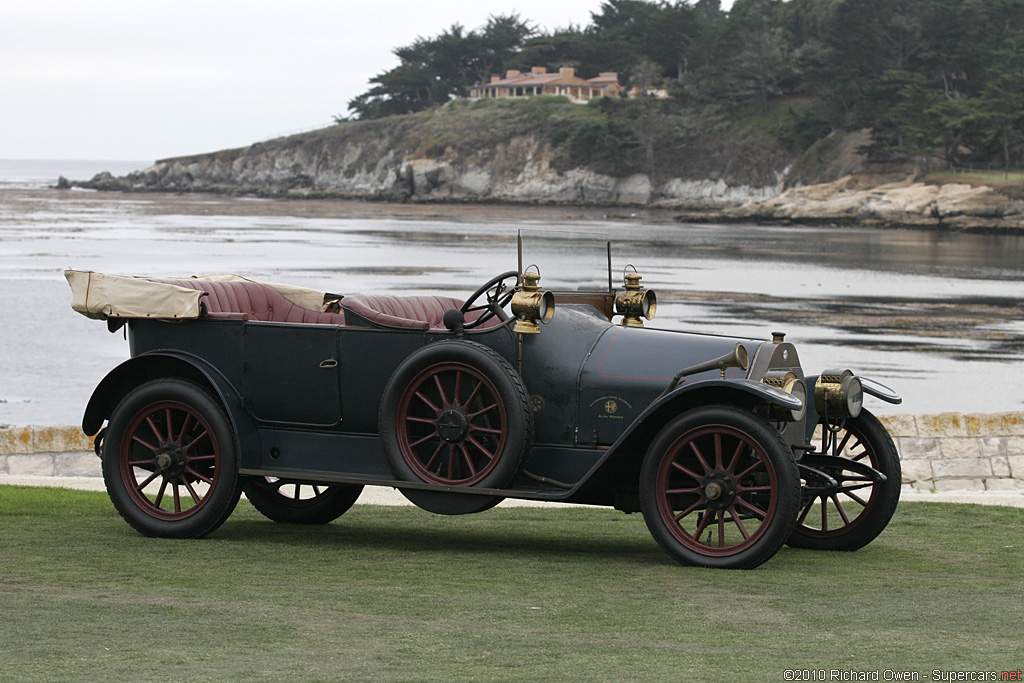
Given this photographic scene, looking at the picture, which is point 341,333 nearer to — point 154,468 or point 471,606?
point 154,468

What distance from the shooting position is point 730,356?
606 cm

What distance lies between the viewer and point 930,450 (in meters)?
11.9

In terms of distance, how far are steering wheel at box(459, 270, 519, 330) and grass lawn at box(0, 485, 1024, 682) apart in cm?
128

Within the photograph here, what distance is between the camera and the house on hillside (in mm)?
149125

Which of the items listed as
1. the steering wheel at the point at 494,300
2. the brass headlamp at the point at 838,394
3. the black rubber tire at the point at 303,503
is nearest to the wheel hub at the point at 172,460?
the black rubber tire at the point at 303,503

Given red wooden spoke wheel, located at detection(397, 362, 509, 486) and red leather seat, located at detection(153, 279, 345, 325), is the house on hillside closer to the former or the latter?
red leather seat, located at detection(153, 279, 345, 325)

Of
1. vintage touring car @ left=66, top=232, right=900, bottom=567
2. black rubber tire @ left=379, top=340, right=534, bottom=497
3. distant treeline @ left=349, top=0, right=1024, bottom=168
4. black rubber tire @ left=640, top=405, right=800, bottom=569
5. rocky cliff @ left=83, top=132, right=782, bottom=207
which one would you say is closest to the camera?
black rubber tire @ left=640, top=405, right=800, bottom=569

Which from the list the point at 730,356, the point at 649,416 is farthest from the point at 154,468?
the point at 730,356

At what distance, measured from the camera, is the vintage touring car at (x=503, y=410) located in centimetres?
613

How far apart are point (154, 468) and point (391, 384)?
66.2 inches

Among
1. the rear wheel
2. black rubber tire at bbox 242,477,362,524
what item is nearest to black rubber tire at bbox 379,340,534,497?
the rear wheel

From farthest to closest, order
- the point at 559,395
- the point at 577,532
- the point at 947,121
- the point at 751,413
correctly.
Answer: the point at 947,121 < the point at 577,532 < the point at 559,395 < the point at 751,413

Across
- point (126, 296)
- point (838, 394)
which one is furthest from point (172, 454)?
point (838, 394)

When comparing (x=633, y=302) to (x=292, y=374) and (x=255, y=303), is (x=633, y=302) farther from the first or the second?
(x=255, y=303)
